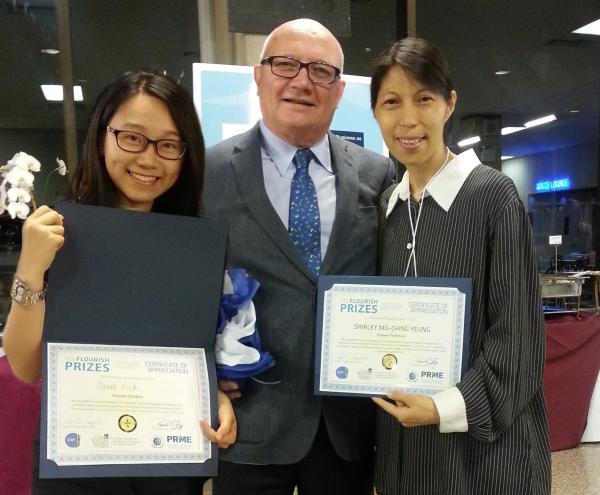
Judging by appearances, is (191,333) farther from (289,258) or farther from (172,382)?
(289,258)

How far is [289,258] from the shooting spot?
1316 mm

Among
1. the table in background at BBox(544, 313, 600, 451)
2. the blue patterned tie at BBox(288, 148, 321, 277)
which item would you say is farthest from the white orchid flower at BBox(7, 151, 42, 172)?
the table in background at BBox(544, 313, 600, 451)

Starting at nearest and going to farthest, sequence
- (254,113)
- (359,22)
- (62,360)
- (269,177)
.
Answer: (62,360) → (269,177) → (254,113) → (359,22)

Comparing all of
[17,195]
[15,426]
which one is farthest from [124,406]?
[15,426]

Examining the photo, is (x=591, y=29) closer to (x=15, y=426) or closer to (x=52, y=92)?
(x=52, y=92)

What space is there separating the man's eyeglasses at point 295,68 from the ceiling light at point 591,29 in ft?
12.9

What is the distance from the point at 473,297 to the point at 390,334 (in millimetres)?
200

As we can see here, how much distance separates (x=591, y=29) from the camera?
452 cm

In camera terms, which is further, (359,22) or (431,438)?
(359,22)

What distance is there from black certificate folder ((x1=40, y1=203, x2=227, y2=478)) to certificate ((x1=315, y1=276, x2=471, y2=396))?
25 centimetres

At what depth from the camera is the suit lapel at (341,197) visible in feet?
4.45

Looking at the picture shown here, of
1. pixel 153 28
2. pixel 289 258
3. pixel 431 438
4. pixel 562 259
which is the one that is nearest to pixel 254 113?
pixel 289 258

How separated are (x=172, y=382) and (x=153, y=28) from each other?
10.5 ft

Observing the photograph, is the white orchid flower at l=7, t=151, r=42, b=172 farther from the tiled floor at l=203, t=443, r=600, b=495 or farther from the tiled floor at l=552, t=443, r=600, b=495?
the tiled floor at l=552, t=443, r=600, b=495
